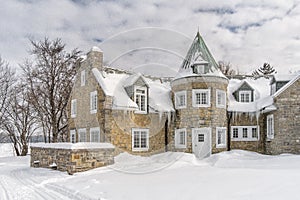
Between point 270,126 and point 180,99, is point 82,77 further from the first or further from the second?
point 270,126

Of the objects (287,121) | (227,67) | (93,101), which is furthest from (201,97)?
(227,67)

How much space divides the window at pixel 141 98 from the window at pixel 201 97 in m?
3.19

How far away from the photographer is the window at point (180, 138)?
63.0ft

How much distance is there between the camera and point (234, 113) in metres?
20.5

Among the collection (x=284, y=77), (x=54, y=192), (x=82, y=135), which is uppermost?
(x=284, y=77)

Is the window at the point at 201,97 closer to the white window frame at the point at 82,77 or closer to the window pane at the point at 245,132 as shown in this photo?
the window pane at the point at 245,132

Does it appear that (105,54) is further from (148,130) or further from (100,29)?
(148,130)

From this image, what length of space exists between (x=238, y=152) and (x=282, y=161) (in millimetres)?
4916

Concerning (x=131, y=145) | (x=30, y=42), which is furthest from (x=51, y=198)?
(x=30, y=42)

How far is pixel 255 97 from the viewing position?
22.0 m

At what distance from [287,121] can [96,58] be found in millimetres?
12444

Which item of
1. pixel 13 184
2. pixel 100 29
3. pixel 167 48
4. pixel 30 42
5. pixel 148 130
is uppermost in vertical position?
pixel 30 42

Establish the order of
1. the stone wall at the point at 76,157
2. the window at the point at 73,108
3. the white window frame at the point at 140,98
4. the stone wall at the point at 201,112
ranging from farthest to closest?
1. the window at the point at 73,108
2. the white window frame at the point at 140,98
3. the stone wall at the point at 201,112
4. the stone wall at the point at 76,157

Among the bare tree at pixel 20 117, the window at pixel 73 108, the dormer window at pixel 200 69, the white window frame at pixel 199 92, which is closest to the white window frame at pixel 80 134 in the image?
the window at pixel 73 108
